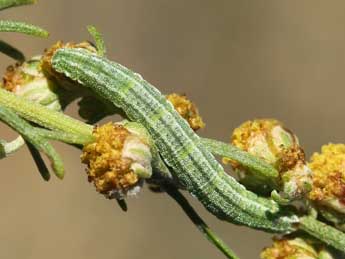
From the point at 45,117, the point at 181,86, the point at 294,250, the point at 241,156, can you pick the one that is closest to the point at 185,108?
the point at 241,156

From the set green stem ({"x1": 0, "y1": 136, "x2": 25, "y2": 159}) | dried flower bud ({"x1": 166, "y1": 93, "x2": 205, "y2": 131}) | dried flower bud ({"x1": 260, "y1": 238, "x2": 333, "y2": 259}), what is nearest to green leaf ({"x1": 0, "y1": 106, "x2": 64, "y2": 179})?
green stem ({"x1": 0, "y1": 136, "x2": 25, "y2": 159})

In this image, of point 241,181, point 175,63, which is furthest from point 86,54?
point 175,63

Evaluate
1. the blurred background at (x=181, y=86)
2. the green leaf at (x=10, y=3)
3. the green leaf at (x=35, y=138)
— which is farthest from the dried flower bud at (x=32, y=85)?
the blurred background at (x=181, y=86)

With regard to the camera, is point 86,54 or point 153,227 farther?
point 153,227

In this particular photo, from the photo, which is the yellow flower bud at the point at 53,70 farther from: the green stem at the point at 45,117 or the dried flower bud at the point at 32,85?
the green stem at the point at 45,117

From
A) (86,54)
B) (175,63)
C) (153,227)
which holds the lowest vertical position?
(153,227)

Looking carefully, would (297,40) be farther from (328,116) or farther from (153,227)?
(153,227)

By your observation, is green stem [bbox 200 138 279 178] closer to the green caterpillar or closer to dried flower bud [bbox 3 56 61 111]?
the green caterpillar

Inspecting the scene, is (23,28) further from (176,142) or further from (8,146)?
(176,142)
